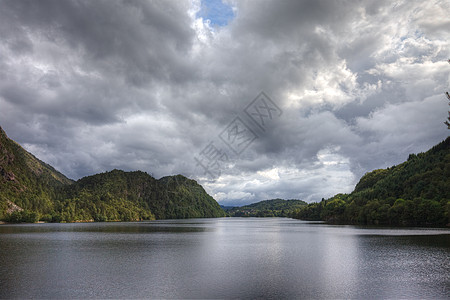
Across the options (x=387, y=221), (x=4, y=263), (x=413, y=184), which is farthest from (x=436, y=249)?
(x=413, y=184)

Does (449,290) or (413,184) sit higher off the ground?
(413,184)

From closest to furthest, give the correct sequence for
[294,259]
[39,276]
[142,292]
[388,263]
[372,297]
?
[372,297], [142,292], [39,276], [388,263], [294,259]

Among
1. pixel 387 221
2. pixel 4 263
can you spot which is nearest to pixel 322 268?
pixel 4 263

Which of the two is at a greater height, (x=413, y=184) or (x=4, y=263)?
(x=413, y=184)

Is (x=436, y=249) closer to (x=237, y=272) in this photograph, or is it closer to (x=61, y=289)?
(x=237, y=272)

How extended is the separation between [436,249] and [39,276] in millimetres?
66881

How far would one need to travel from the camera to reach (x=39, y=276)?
36.1 m

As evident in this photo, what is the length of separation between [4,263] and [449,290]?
185 feet

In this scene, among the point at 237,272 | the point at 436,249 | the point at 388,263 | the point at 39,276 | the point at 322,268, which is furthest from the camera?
the point at 436,249

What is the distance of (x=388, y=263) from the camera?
44.5 meters

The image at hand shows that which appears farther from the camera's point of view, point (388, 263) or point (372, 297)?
point (388, 263)

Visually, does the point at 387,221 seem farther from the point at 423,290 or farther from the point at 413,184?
the point at 423,290

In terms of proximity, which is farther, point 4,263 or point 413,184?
point 413,184

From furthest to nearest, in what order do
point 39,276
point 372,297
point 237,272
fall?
point 237,272, point 39,276, point 372,297
